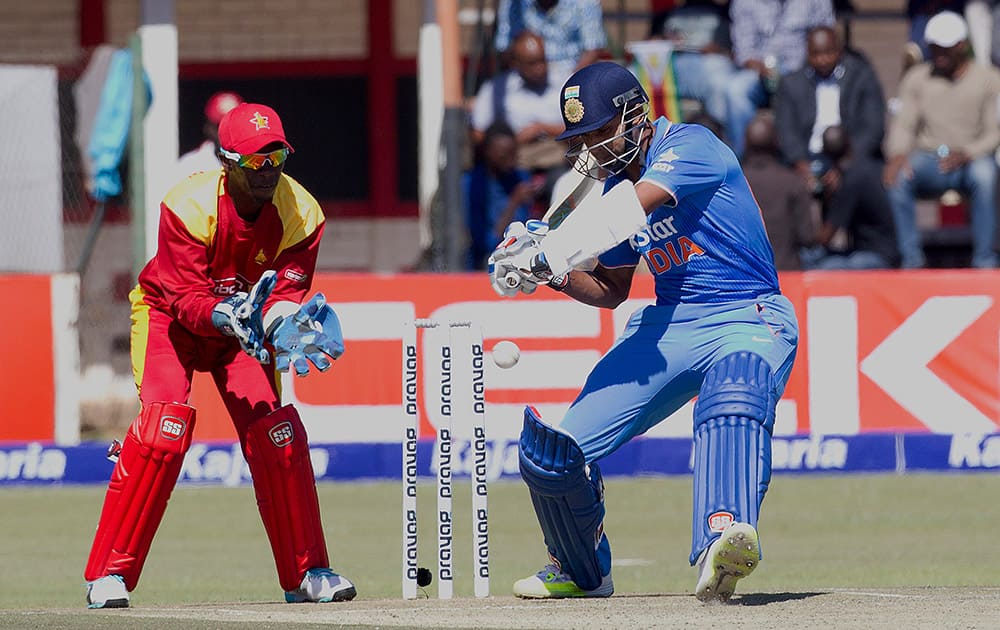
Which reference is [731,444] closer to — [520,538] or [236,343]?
[236,343]

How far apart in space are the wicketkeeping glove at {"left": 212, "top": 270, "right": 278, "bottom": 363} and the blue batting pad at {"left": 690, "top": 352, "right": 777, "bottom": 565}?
1666 mm

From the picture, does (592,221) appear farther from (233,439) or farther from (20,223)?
(20,223)

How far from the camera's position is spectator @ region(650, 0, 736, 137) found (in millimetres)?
15141

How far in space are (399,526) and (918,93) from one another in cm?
574

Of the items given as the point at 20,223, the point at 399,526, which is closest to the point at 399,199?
the point at 20,223

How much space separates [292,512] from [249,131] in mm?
1515

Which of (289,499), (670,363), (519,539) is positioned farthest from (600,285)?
Answer: (519,539)

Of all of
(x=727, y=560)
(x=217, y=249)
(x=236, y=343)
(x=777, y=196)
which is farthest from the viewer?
(x=777, y=196)

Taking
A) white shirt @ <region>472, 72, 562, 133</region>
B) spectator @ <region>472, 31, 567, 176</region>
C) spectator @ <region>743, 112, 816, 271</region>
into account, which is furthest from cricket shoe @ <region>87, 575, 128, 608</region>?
white shirt @ <region>472, 72, 562, 133</region>

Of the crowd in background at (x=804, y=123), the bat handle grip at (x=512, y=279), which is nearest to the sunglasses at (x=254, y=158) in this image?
the bat handle grip at (x=512, y=279)

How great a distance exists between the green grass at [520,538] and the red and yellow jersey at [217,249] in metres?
1.38

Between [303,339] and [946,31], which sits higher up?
[946,31]

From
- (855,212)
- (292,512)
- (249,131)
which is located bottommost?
(292,512)

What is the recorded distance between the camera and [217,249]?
312 inches
